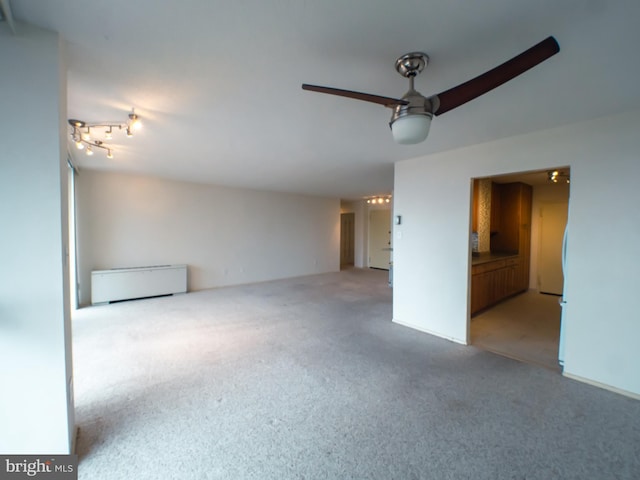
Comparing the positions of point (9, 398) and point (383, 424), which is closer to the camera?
point (9, 398)

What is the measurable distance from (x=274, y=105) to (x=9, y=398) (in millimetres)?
2419

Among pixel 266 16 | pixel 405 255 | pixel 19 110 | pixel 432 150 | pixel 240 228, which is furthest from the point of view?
pixel 240 228

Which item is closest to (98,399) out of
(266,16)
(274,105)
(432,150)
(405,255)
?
(274,105)

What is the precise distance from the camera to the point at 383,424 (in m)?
1.90

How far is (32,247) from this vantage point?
1.38 metres

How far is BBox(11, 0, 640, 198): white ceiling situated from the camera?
1.22m

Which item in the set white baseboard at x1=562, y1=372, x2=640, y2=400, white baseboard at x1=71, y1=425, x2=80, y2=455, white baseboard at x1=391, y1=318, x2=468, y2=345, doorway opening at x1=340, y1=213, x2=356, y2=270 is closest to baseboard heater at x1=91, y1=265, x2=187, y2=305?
white baseboard at x1=71, y1=425, x2=80, y2=455

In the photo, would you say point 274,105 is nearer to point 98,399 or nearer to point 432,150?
point 432,150

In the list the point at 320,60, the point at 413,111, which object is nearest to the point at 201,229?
the point at 320,60

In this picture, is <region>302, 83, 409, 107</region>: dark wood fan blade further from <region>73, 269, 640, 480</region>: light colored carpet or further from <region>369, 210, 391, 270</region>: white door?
<region>369, 210, 391, 270</region>: white door

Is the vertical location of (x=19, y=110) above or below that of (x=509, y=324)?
above

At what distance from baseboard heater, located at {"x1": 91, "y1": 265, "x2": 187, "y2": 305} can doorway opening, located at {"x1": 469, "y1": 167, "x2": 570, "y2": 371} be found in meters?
5.57

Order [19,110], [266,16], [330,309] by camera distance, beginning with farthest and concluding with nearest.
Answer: [330,309] < [19,110] < [266,16]

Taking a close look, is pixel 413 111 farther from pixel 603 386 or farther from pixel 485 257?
pixel 485 257
